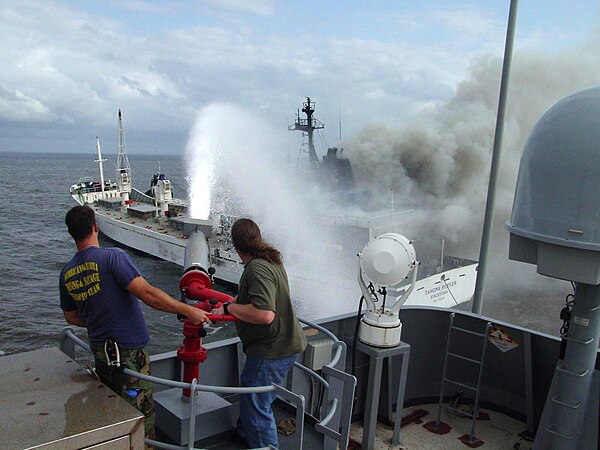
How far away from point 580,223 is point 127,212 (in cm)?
4188

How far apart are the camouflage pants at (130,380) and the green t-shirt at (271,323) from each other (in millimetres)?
622

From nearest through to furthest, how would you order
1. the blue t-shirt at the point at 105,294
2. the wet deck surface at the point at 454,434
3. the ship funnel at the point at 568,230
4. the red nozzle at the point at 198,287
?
1. the blue t-shirt at the point at 105,294
2. the red nozzle at the point at 198,287
3. the ship funnel at the point at 568,230
4. the wet deck surface at the point at 454,434

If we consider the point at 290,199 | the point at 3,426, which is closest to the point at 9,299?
the point at 290,199

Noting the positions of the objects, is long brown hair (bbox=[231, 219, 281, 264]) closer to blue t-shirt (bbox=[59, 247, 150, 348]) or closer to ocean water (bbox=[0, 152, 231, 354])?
blue t-shirt (bbox=[59, 247, 150, 348])

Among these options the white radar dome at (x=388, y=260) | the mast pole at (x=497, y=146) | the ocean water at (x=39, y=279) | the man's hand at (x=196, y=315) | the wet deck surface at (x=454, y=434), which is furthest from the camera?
the ocean water at (x=39, y=279)

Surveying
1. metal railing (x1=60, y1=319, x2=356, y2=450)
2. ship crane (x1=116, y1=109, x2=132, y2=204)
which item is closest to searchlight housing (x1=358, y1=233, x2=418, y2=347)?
metal railing (x1=60, y1=319, x2=356, y2=450)

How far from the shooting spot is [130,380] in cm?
297

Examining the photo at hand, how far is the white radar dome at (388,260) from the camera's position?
4398mm

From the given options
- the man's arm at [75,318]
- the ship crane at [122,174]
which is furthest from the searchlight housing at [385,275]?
the ship crane at [122,174]

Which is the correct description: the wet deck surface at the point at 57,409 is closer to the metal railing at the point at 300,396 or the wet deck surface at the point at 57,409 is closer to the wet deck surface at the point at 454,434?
the metal railing at the point at 300,396

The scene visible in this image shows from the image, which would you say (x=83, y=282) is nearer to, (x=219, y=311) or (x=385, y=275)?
(x=219, y=311)

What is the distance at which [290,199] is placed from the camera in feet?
114

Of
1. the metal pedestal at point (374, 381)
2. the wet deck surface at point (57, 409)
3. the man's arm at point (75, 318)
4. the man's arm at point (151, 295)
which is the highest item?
the man's arm at point (151, 295)

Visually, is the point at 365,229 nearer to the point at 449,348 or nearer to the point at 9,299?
the point at 9,299
